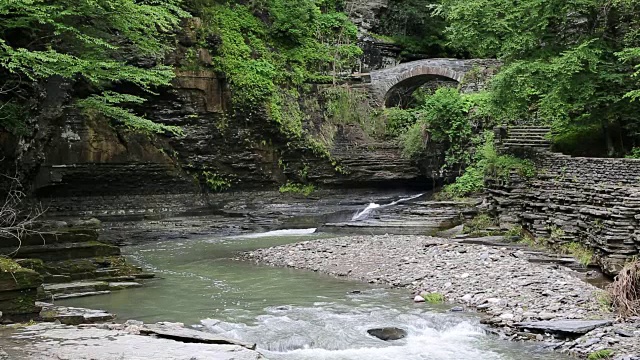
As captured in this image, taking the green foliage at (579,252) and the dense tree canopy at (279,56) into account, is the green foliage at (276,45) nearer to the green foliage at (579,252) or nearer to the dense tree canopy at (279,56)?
the dense tree canopy at (279,56)

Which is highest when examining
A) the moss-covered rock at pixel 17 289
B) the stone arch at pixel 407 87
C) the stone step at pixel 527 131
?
the stone arch at pixel 407 87

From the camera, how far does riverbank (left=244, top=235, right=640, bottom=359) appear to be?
917 centimetres

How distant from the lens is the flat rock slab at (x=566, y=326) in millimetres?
9195

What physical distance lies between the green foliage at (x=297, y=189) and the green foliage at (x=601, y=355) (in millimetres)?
18465

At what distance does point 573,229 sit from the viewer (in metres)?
15.2

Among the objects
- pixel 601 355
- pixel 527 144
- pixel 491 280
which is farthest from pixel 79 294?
pixel 527 144

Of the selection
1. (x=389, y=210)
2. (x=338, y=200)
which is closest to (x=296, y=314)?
(x=389, y=210)

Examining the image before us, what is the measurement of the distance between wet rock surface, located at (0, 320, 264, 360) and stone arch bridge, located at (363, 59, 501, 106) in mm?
23712

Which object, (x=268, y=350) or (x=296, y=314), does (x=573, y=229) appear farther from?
(x=268, y=350)

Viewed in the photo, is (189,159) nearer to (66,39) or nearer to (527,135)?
(66,39)

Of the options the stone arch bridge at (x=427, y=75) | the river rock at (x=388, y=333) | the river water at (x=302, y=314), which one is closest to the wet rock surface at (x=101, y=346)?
the river water at (x=302, y=314)

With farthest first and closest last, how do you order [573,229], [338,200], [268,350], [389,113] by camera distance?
[389,113] → [338,200] → [573,229] → [268,350]

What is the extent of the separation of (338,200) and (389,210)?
3.10 meters

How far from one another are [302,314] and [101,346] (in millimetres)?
4560
